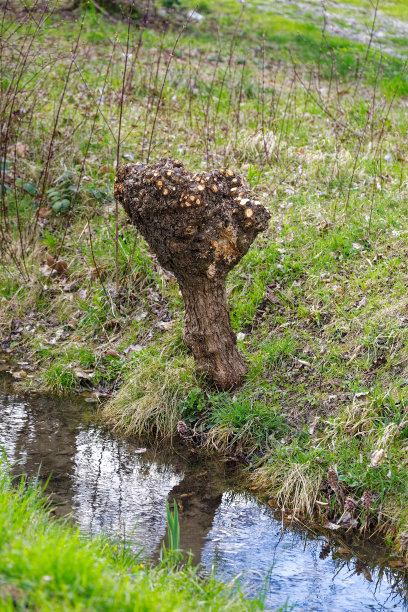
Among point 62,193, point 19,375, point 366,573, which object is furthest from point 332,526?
point 62,193

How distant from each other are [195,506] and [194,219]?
2.05 m

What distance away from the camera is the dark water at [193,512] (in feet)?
11.9

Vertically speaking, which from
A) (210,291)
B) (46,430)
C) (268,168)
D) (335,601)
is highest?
(268,168)

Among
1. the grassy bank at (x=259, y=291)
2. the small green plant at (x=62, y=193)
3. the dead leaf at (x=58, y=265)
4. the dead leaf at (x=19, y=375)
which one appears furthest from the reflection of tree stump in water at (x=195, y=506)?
the small green plant at (x=62, y=193)

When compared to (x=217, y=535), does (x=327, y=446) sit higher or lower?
higher

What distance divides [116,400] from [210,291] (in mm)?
1395

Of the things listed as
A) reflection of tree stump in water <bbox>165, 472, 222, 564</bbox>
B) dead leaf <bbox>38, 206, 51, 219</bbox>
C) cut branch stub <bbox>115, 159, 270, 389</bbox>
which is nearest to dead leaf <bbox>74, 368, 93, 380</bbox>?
cut branch stub <bbox>115, 159, 270, 389</bbox>

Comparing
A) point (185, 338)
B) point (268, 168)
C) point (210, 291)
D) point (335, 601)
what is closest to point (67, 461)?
point (185, 338)

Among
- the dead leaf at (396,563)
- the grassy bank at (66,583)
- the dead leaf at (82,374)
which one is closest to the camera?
the grassy bank at (66,583)

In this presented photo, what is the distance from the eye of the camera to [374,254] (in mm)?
6383

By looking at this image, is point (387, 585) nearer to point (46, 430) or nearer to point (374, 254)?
point (46, 430)

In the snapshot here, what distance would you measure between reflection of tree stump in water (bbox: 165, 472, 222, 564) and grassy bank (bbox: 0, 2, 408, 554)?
41 centimetres

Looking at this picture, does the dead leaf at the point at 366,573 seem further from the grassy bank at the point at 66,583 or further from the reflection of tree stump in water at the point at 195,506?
the grassy bank at the point at 66,583

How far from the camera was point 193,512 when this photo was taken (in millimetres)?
4297
